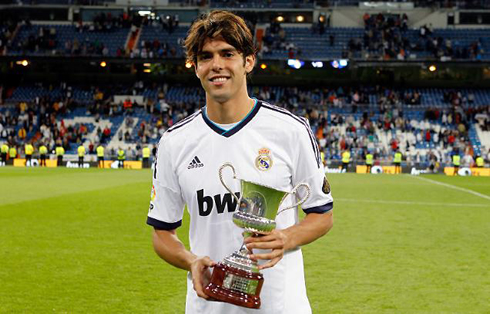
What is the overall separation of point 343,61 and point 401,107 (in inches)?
189

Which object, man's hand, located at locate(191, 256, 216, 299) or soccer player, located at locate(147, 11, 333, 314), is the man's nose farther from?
man's hand, located at locate(191, 256, 216, 299)

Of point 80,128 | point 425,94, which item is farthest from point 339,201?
point 425,94

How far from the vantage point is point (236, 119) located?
314cm

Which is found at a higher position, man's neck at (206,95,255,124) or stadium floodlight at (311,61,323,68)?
man's neck at (206,95,255,124)

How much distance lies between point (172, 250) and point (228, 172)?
411 mm

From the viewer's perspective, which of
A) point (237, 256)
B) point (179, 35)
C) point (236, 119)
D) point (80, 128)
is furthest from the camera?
point (179, 35)

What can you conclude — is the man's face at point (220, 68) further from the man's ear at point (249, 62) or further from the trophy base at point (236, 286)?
the trophy base at point (236, 286)

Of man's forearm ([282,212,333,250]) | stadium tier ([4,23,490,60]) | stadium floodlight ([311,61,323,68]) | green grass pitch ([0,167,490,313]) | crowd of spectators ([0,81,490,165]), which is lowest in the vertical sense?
crowd of spectators ([0,81,490,165])

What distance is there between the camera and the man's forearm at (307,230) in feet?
9.44

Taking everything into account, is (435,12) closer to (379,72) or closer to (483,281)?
(379,72)

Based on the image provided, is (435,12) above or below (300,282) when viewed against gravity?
above

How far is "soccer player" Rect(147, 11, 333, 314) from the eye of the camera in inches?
117

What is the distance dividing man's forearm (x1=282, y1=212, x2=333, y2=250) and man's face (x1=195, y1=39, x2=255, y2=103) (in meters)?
0.61

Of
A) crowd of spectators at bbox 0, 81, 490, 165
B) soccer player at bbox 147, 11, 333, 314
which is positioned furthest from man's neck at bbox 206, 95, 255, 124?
crowd of spectators at bbox 0, 81, 490, 165
